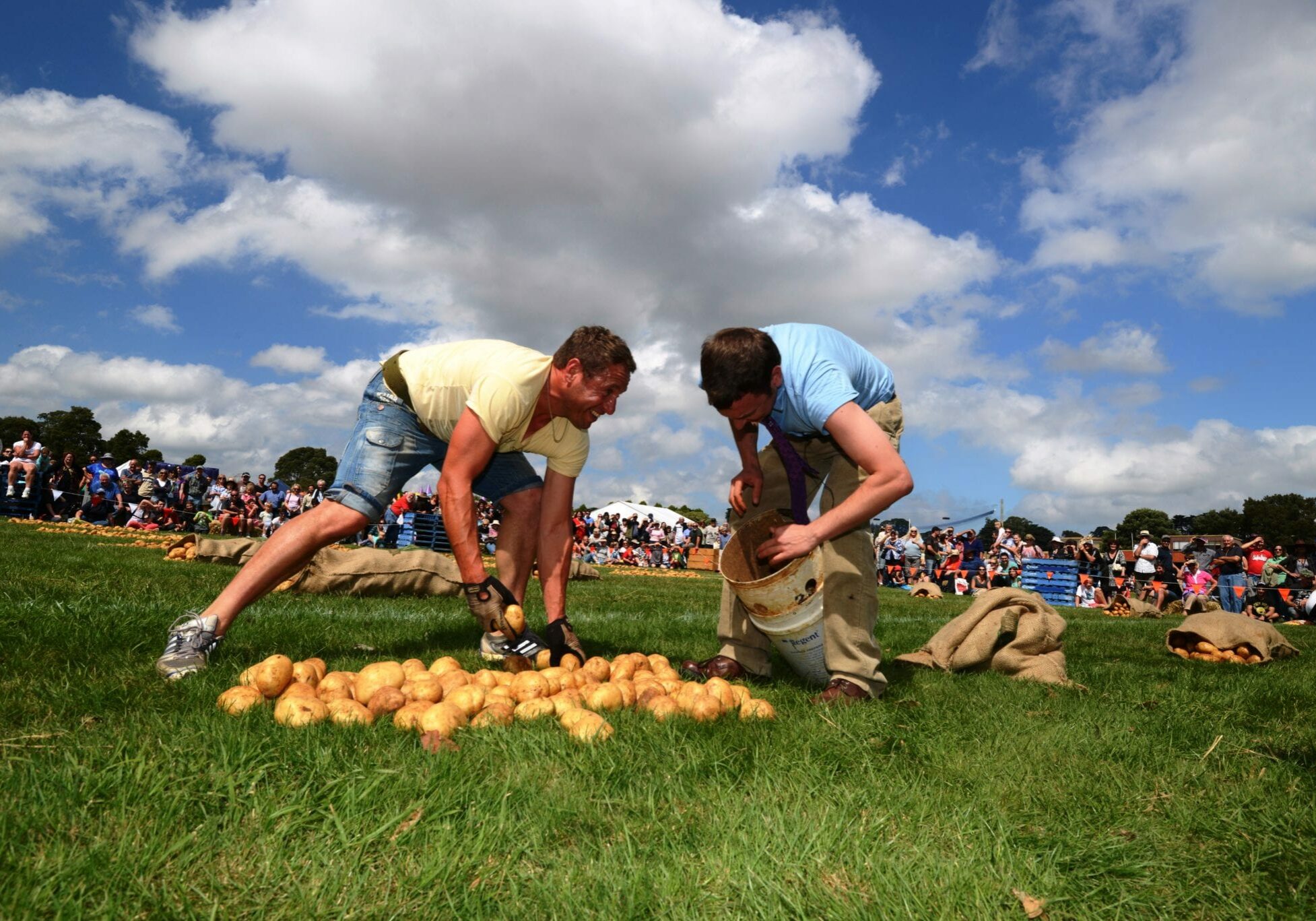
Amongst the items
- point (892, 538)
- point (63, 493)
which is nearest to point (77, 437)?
point (63, 493)

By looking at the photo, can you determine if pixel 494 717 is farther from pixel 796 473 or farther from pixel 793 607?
pixel 796 473

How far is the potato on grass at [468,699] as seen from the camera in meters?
3.04

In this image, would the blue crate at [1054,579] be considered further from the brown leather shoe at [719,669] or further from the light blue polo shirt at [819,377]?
the light blue polo shirt at [819,377]

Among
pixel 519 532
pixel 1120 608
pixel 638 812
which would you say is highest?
pixel 519 532

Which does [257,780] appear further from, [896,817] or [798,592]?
[798,592]

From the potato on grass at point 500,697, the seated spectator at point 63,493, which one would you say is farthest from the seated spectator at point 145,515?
the potato on grass at point 500,697

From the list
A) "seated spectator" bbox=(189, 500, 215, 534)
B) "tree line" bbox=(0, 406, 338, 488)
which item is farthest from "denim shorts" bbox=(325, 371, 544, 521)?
"tree line" bbox=(0, 406, 338, 488)

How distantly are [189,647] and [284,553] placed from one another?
583 millimetres

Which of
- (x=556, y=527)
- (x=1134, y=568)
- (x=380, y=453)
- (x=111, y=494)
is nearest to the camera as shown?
(x=380, y=453)

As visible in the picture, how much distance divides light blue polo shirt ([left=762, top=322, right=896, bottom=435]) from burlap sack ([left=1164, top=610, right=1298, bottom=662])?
16.6 feet

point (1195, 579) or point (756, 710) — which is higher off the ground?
point (1195, 579)

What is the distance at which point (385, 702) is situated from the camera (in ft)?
9.97

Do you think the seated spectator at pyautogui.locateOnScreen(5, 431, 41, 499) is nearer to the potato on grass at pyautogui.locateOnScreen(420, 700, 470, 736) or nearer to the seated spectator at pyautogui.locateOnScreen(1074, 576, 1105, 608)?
the potato on grass at pyautogui.locateOnScreen(420, 700, 470, 736)

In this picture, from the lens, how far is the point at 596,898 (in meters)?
1.75
